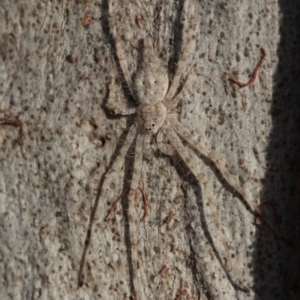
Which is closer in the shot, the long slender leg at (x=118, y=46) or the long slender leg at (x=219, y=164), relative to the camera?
the long slender leg at (x=118, y=46)

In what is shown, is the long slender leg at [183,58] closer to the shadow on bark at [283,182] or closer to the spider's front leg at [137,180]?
the spider's front leg at [137,180]

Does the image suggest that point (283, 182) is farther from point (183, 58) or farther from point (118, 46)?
point (118, 46)

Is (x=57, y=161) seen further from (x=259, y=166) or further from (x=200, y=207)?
(x=259, y=166)

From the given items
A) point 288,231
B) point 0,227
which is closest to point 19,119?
point 0,227

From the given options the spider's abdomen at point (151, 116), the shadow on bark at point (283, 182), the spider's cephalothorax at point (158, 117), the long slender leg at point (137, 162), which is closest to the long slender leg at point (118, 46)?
the spider's cephalothorax at point (158, 117)

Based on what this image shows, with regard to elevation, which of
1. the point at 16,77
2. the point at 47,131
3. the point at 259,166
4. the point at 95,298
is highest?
the point at 16,77

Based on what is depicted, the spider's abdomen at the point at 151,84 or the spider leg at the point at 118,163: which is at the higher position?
the spider's abdomen at the point at 151,84

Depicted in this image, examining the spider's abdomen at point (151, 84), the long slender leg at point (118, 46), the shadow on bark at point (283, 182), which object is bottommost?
the shadow on bark at point (283, 182)
